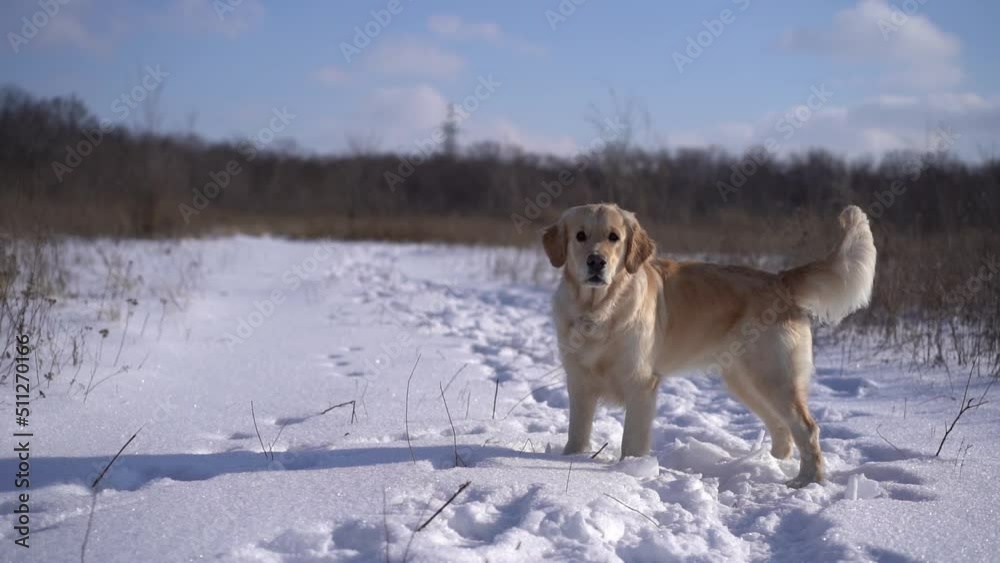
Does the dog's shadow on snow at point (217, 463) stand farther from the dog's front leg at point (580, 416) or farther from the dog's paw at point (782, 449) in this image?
the dog's paw at point (782, 449)

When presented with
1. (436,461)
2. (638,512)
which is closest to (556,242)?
(436,461)

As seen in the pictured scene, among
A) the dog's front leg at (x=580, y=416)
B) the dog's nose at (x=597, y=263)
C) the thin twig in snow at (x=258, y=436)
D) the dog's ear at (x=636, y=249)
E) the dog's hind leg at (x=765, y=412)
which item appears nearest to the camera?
the thin twig in snow at (x=258, y=436)

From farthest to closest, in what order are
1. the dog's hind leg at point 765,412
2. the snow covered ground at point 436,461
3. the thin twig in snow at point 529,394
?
the thin twig in snow at point 529,394 → the dog's hind leg at point 765,412 → the snow covered ground at point 436,461

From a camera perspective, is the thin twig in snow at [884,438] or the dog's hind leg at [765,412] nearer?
the thin twig in snow at [884,438]

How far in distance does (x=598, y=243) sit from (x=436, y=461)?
1.37m

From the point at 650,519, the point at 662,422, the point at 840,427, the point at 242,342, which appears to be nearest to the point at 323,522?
the point at 650,519

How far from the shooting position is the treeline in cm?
812

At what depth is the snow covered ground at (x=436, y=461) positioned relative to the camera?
2.33 metres

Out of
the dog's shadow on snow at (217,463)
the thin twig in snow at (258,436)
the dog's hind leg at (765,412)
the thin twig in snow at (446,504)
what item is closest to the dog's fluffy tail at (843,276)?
the dog's hind leg at (765,412)

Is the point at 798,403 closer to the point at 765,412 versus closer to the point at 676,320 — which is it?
the point at 765,412

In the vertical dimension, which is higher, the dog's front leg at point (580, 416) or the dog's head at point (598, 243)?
the dog's head at point (598, 243)

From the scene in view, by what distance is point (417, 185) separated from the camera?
3306 centimetres

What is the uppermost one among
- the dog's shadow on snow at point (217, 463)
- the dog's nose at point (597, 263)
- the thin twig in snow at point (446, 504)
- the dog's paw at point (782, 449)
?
the dog's nose at point (597, 263)

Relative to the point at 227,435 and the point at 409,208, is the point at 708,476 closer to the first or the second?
the point at 227,435
